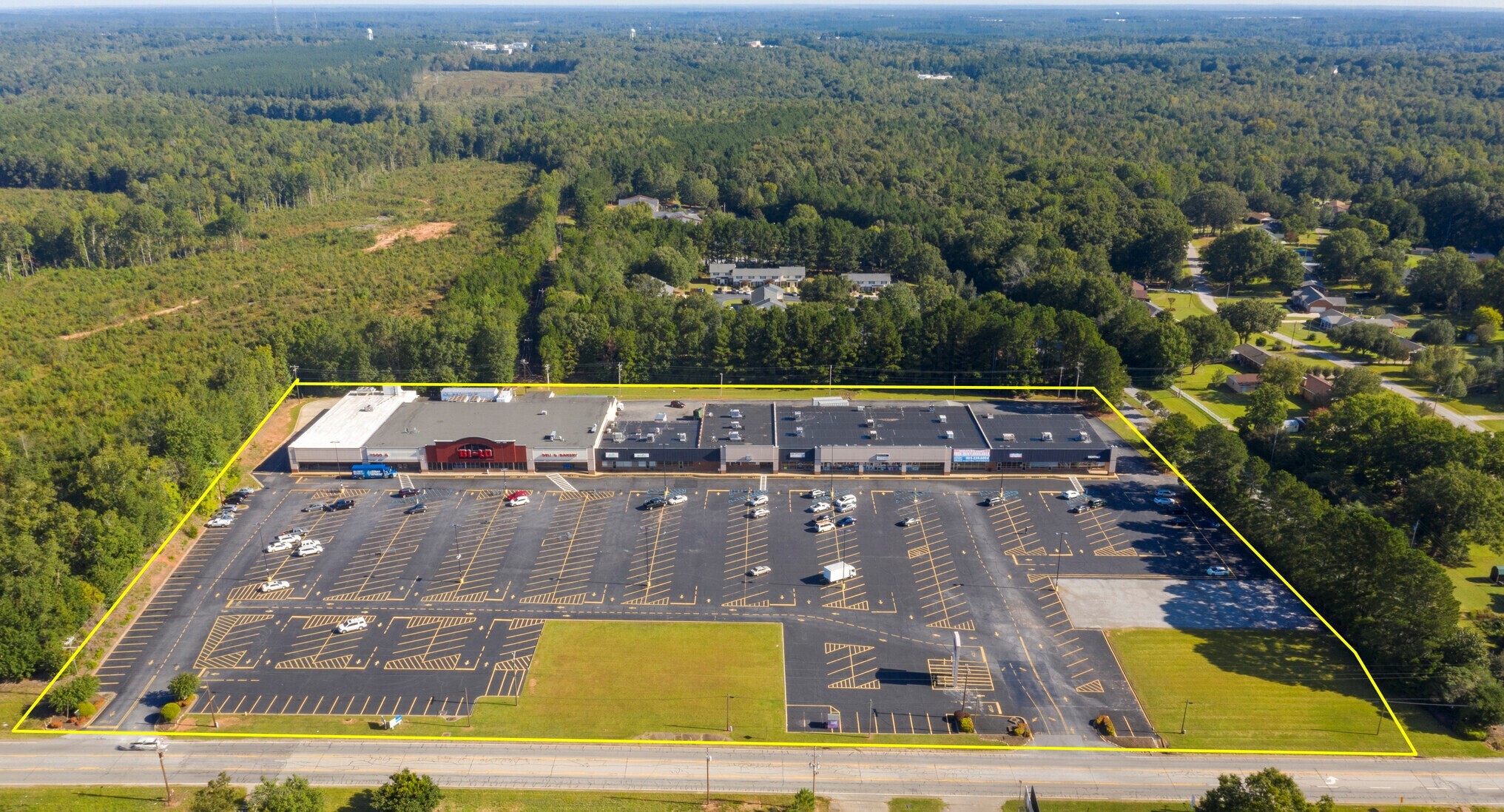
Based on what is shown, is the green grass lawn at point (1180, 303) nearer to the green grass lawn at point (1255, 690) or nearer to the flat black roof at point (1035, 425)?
the flat black roof at point (1035, 425)

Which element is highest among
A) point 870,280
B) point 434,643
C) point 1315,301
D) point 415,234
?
point 415,234

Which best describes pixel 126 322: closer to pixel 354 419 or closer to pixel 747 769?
pixel 354 419

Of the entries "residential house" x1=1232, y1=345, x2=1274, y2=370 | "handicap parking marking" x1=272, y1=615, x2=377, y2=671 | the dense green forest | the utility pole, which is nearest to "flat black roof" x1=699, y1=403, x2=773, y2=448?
the dense green forest

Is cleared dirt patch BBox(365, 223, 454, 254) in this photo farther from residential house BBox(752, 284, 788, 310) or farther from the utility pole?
the utility pole

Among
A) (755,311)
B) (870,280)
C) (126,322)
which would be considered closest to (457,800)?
(755,311)

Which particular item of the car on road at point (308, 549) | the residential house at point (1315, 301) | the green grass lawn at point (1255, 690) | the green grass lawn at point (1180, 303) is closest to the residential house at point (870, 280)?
the green grass lawn at point (1180, 303)

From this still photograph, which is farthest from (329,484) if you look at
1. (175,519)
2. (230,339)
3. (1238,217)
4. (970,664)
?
(1238,217)

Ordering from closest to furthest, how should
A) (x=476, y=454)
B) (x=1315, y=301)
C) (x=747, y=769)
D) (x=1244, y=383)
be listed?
(x=747, y=769) < (x=476, y=454) < (x=1244, y=383) < (x=1315, y=301)
